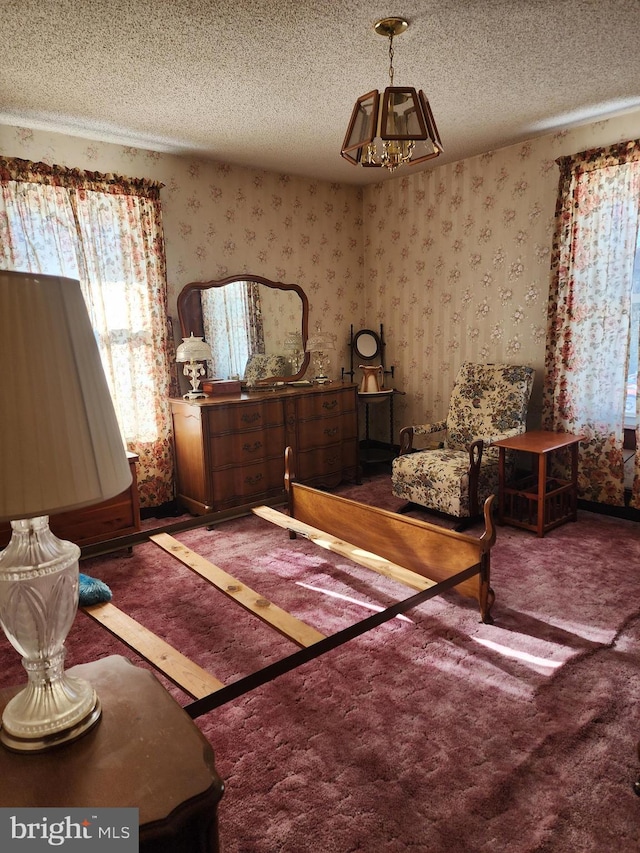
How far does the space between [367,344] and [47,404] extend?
15.6ft

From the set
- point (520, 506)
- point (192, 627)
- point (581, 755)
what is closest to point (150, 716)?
point (581, 755)

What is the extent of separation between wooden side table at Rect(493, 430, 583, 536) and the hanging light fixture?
193cm

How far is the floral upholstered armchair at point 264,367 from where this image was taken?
451cm

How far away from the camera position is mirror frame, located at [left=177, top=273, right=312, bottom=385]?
4.16 meters

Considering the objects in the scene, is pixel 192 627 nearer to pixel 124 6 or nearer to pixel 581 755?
pixel 581 755

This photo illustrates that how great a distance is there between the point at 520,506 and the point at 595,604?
1226mm

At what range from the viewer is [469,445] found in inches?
154

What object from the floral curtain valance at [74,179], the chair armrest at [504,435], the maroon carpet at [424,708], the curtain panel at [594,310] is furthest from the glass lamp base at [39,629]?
the curtain panel at [594,310]

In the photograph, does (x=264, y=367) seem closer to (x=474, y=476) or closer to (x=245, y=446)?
(x=245, y=446)

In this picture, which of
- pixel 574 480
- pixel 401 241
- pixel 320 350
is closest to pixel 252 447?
pixel 320 350

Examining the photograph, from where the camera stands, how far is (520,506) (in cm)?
384

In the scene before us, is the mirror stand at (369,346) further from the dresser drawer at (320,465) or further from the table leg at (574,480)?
the table leg at (574,480)

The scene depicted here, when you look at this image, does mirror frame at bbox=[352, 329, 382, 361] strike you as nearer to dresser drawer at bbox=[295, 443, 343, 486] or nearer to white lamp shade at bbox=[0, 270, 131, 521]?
dresser drawer at bbox=[295, 443, 343, 486]

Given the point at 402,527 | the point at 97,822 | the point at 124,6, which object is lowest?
the point at 402,527
